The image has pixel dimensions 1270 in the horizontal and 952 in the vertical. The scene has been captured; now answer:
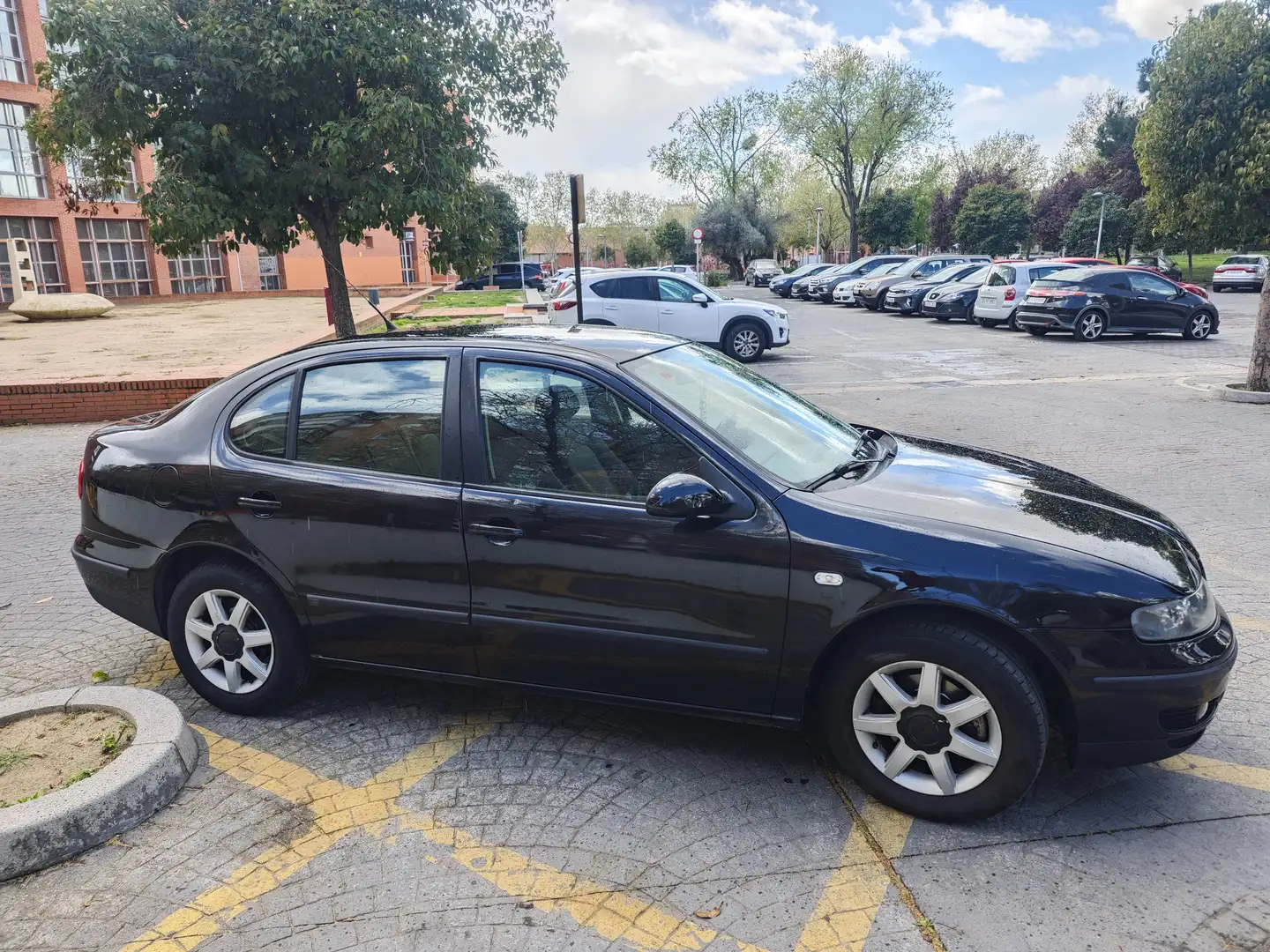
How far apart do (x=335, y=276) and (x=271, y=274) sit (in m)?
39.3

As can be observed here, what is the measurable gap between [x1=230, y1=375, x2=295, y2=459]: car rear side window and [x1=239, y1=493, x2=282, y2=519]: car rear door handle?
0.18 m

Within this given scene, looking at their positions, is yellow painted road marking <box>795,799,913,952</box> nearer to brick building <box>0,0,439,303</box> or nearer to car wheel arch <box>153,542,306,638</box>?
car wheel arch <box>153,542,306,638</box>

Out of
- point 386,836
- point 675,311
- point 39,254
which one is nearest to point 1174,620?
point 386,836

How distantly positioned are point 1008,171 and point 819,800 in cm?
6646

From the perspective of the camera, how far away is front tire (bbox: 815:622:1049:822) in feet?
9.52

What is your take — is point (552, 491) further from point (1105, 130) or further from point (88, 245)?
point (1105, 130)

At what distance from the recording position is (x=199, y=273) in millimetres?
42594

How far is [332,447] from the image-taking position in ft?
12.3

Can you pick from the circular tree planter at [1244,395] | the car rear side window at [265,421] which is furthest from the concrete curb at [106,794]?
the circular tree planter at [1244,395]

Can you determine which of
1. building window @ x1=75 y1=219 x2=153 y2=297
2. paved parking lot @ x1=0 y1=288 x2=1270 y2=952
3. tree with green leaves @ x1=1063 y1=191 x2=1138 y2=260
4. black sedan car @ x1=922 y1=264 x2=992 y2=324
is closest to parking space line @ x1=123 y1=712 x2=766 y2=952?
paved parking lot @ x1=0 y1=288 x2=1270 y2=952

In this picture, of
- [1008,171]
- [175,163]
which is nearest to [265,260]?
[175,163]

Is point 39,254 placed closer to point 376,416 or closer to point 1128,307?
point 1128,307

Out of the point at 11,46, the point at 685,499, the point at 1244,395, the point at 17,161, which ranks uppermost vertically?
the point at 11,46

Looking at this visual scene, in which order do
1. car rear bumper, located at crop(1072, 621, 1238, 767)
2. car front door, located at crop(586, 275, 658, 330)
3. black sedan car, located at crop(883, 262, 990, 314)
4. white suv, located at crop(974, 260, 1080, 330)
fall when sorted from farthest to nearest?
black sedan car, located at crop(883, 262, 990, 314) < white suv, located at crop(974, 260, 1080, 330) < car front door, located at crop(586, 275, 658, 330) < car rear bumper, located at crop(1072, 621, 1238, 767)
